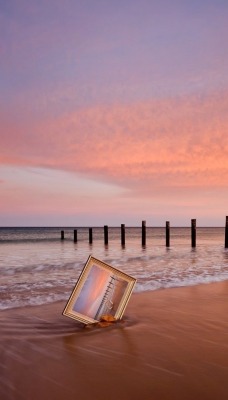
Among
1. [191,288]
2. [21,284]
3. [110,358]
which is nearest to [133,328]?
[110,358]

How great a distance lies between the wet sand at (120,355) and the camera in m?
3.63

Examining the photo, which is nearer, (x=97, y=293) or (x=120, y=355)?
(x=120, y=355)

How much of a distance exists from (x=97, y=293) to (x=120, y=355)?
1.28 metres

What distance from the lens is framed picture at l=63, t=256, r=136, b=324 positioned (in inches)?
219

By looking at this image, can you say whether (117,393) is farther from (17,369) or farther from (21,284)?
(21,284)

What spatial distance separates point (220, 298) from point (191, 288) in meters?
1.56

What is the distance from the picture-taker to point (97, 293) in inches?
228

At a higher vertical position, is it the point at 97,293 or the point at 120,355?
the point at 97,293

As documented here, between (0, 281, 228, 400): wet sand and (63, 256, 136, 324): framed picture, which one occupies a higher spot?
(63, 256, 136, 324): framed picture

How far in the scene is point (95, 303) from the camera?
5934mm

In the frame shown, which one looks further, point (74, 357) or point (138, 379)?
point (74, 357)

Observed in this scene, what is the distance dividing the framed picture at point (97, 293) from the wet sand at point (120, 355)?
25 cm

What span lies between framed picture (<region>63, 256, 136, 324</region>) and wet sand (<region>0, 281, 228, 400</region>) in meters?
0.25

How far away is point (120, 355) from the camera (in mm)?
4648
